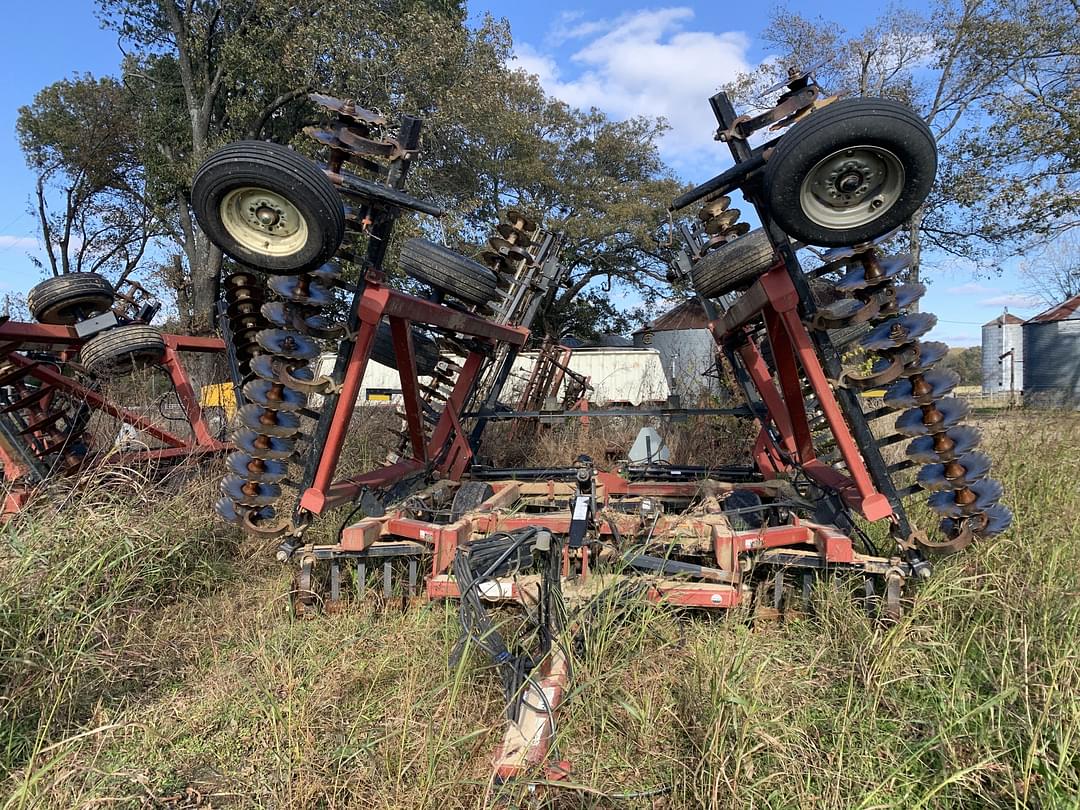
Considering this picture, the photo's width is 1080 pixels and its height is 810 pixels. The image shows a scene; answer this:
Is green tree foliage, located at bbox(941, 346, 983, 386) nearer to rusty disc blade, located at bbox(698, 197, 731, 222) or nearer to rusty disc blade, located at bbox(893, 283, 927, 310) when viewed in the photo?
rusty disc blade, located at bbox(698, 197, 731, 222)

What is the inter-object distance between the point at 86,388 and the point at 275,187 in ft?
13.2

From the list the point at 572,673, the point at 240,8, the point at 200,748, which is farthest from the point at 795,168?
the point at 240,8

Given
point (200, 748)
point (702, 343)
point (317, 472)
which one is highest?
point (702, 343)

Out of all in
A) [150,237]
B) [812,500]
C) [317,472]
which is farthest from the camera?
[150,237]

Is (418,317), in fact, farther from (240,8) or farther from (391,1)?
(240,8)

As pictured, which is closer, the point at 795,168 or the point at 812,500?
the point at 795,168

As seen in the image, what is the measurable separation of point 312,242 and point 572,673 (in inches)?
102

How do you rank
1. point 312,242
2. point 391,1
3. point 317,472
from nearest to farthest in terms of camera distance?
point 312,242 → point 317,472 → point 391,1

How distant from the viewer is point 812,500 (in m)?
4.93

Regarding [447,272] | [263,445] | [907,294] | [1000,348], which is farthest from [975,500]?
[1000,348]

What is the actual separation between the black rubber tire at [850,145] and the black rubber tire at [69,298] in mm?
6164

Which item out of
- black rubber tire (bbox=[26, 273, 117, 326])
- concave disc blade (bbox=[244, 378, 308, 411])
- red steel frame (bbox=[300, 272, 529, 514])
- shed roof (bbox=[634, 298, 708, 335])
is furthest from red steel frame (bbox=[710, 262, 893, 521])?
shed roof (bbox=[634, 298, 708, 335])

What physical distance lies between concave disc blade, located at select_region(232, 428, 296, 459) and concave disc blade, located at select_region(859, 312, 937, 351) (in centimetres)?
346

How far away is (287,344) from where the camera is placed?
391 centimetres
